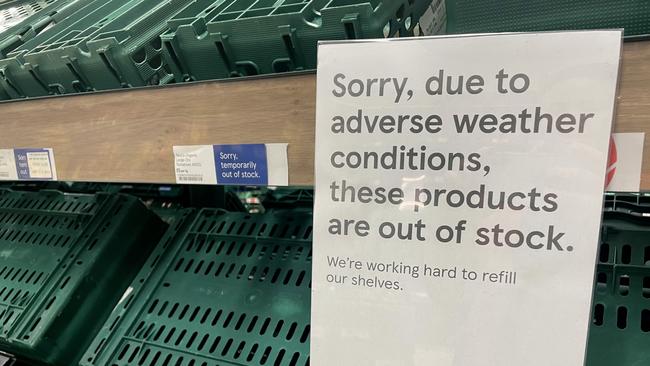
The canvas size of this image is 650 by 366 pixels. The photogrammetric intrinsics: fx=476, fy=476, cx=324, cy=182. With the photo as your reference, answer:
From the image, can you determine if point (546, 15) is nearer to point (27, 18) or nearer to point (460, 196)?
point (460, 196)

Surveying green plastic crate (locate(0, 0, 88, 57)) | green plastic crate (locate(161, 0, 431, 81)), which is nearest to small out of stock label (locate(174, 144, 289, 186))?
green plastic crate (locate(161, 0, 431, 81))

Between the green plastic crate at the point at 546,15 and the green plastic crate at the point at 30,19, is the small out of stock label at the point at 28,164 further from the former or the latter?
the green plastic crate at the point at 546,15

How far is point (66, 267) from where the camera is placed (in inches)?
34.1

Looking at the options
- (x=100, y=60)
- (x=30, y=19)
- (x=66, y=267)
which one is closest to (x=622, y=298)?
(x=100, y=60)

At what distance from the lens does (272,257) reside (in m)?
0.81

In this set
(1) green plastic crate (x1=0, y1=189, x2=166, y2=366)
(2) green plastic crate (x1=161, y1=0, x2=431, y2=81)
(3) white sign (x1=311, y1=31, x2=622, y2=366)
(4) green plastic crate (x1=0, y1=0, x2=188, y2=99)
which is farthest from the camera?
(1) green plastic crate (x1=0, y1=189, x2=166, y2=366)

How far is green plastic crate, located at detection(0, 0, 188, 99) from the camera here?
0.66m

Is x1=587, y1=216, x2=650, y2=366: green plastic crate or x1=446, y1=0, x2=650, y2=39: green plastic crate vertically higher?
x1=446, y1=0, x2=650, y2=39: green plastic crate

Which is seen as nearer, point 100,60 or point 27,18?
point 100,60

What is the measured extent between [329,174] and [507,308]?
184mm

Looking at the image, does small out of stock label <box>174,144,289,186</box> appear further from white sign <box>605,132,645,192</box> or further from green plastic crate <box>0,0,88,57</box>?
green plastic crate <box>0,0,88,57</box>

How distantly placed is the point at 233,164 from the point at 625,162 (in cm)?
37

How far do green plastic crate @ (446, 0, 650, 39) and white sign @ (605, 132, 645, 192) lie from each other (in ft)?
0.33

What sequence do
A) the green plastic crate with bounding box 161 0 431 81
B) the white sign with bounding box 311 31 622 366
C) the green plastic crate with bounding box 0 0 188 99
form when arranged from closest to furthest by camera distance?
the white sign with bounding box 311 31 622 366
the green plastic crate with bounding box 161 0 431 81
the green plastic crate with bounding box 0 0 188 99
